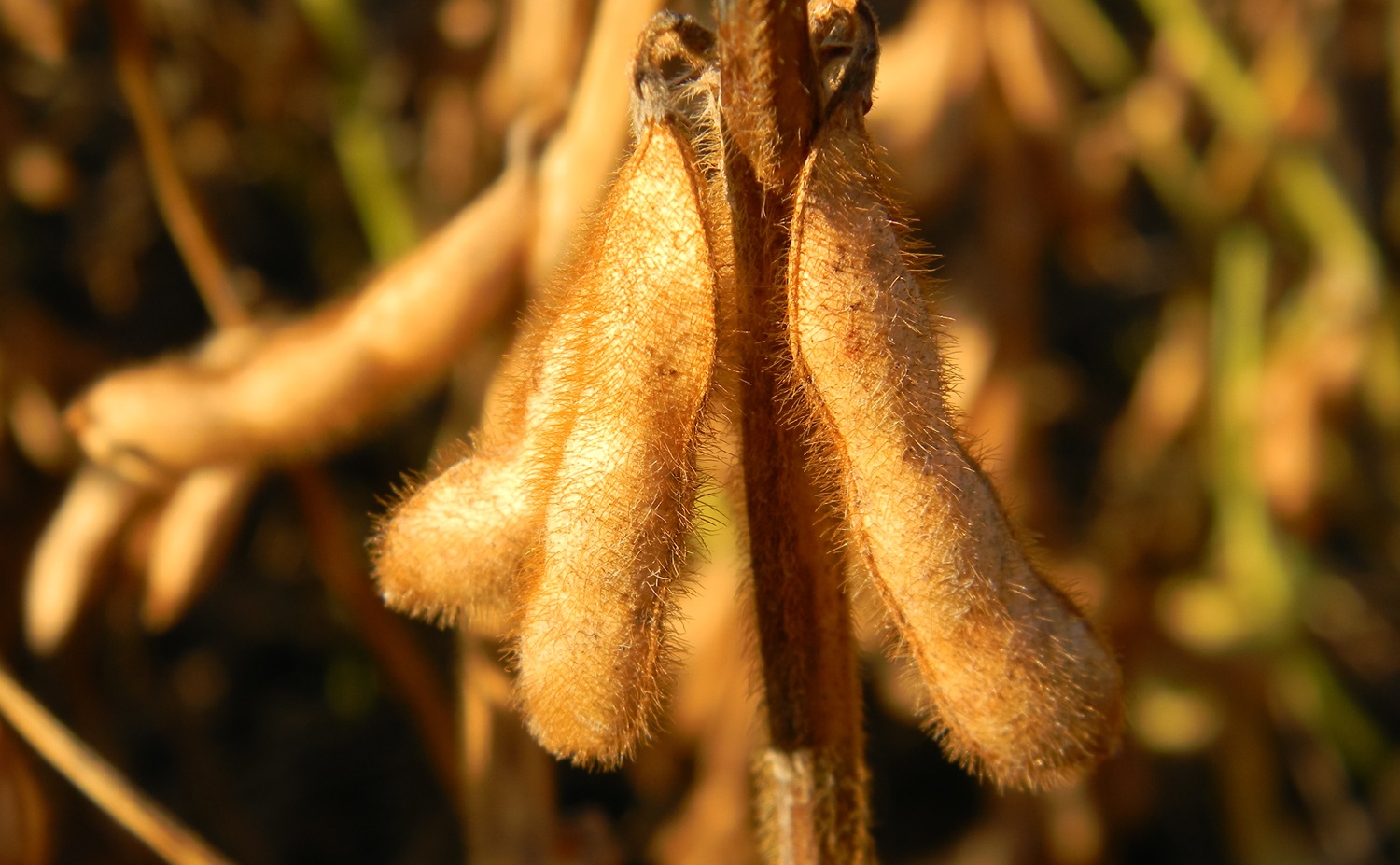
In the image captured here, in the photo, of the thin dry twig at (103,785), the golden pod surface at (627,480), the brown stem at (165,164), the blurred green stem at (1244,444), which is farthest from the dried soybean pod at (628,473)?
the blurred green stem at (1244,444)

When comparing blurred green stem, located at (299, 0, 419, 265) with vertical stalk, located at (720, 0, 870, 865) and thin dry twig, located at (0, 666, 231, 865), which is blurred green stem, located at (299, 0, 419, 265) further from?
vertical stalk, located at (720, 0, 870, 865)

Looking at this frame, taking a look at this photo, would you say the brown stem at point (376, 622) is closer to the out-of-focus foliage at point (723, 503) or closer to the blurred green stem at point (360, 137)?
the out-of-focus foliage at point (723, 503)

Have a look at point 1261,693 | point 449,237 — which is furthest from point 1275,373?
point 449,237

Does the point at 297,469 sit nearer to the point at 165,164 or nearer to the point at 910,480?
the point at 165,164

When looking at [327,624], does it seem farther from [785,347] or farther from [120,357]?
[785,347]

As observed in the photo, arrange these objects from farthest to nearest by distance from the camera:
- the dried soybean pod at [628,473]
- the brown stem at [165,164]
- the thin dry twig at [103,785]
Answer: the brown stem at [165,164]
the thin dry twig at [103,785]
the dried soybean pod at [628,473]

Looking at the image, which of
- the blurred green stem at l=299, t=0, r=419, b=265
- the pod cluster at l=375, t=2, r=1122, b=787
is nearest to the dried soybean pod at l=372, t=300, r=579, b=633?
the pod cluster at l=375, t=2, r=1122, b=787

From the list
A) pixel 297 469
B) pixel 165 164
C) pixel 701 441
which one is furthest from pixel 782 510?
pixel 165 164
